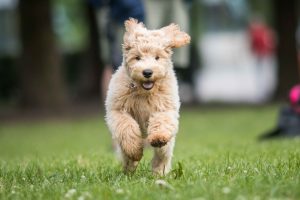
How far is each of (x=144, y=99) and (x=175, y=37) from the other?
0.54 meters

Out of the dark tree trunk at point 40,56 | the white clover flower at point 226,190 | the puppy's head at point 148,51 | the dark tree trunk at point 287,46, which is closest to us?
the white clover flower at point 226,190

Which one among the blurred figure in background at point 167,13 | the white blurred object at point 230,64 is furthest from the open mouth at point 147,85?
the white blurred object at point 230,64

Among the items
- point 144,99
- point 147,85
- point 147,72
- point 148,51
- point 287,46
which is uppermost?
point 148,51

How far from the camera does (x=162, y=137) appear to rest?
5.04 metres

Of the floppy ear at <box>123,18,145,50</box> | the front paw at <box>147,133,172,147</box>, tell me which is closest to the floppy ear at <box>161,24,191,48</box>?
the floppy ear at <box>123,18,145,50</box>

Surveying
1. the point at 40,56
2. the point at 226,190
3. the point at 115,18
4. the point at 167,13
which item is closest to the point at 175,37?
the point at 226,190

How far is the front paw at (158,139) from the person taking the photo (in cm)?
504

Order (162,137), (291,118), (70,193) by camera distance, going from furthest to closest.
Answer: (291,118) → (162,137) → (70,193)

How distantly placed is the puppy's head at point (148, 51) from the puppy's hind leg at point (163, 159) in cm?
54

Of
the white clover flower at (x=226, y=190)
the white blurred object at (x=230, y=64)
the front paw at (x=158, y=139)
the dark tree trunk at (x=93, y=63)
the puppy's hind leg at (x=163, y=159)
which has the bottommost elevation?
the white blurred object at (x=230, y=64)

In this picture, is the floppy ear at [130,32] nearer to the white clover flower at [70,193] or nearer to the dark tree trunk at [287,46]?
the white clover flower at [70,193]

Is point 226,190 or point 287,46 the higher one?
point 226,190

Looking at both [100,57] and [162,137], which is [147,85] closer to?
[162,137]

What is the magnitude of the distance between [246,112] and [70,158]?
35.0 feet
